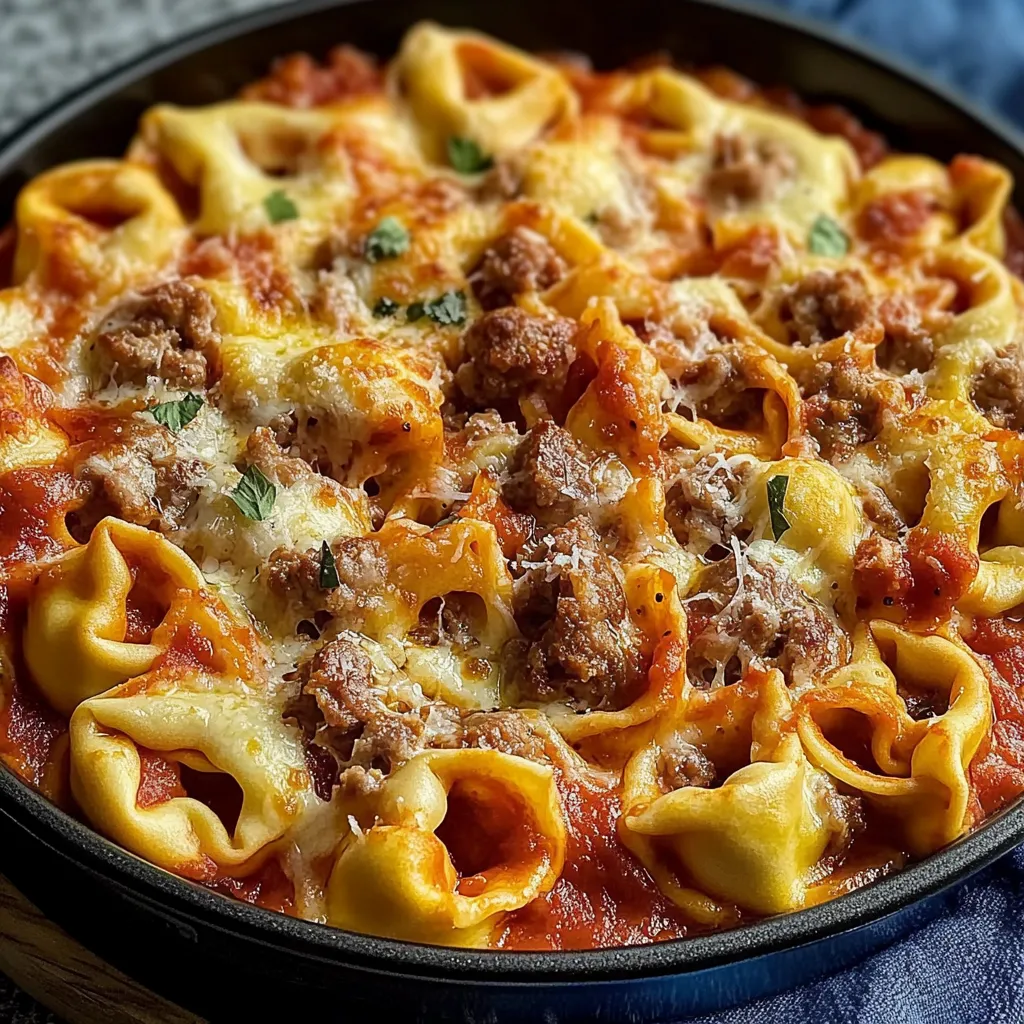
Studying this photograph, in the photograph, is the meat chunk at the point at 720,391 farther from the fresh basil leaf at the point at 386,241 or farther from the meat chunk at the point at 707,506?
the fresh basil leaf at the point at 386,241

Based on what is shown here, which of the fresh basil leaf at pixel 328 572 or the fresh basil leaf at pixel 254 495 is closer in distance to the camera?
the fresh basil leaf at pixel 328 572

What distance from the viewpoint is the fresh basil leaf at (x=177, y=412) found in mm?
3256

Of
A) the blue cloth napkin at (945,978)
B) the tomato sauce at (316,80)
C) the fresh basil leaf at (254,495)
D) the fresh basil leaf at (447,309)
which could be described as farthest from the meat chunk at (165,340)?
the blue cloth napkin at (945,978)

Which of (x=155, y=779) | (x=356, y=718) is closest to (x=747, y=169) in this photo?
(x=356, y=718)

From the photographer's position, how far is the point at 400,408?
125 inches

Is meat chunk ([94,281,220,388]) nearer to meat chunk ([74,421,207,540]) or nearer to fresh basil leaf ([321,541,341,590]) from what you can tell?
meat chunk ([74,421,207,540])

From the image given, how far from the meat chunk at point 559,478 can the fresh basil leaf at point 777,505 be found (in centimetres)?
31

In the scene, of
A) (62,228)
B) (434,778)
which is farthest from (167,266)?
(434,778)

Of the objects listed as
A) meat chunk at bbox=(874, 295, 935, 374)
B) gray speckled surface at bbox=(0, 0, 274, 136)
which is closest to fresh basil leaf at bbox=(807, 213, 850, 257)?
meat chunk at bbox=(874, 295, 935, 374)

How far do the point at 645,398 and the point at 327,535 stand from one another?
0.77m

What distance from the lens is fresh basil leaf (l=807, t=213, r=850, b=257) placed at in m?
3.85

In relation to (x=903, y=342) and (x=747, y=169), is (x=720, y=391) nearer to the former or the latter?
(x=903, y=342)

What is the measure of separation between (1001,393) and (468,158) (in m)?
1.59

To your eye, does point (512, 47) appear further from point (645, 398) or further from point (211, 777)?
point (211, 777)
